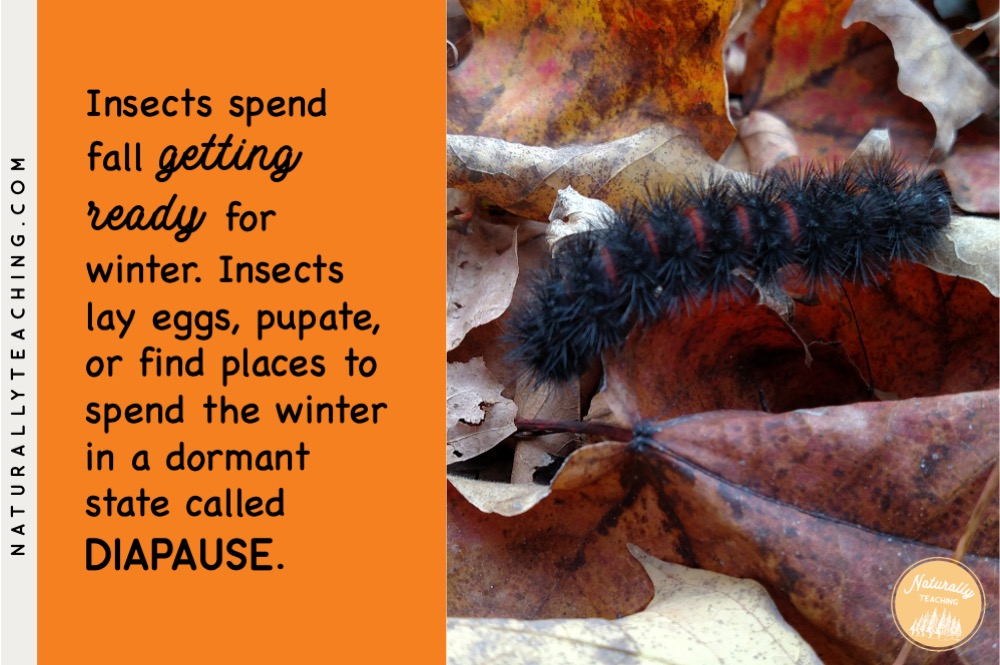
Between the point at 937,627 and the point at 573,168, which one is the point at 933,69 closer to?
the point at 573,168

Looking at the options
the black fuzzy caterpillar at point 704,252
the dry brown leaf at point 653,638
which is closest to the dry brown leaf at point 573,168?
the black fuzzy caterpillar at point 704,252

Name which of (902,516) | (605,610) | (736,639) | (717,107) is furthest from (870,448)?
(717,107)

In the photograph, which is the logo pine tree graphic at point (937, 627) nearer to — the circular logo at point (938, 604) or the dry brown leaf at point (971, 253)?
the circular logo at point (938, 604)

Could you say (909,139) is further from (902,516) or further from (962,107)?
(902,516)

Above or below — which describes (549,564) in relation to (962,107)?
below

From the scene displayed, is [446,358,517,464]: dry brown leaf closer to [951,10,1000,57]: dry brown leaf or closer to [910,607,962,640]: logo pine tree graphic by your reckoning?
[910,607,962,640]: logo pine tree graphic

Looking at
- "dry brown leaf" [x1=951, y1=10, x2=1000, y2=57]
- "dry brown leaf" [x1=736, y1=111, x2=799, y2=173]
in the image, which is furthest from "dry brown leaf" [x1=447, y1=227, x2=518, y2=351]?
"dry brown leaf" [x1=951, y1=10, x2=1000, y2=57]

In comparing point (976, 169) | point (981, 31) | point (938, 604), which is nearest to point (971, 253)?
point (976, 169)
